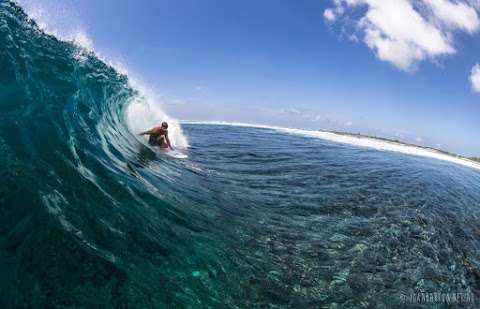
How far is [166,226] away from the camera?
5.50 metres

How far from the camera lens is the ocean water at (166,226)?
377 cm

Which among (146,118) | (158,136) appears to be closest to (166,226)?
(158,136)

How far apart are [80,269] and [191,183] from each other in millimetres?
5184

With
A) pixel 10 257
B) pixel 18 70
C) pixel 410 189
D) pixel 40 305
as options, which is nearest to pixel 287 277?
pixel 40 305

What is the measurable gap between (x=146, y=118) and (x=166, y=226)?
41.6ft

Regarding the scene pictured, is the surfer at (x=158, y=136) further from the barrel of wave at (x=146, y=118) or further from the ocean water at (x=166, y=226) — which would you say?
the ocean water at (x=166, y=226)

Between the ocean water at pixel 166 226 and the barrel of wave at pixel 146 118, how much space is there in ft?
13.0

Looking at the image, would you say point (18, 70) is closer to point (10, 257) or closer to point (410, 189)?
point (10, 257)

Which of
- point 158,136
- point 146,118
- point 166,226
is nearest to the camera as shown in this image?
point 166,226

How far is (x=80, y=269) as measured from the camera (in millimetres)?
3660

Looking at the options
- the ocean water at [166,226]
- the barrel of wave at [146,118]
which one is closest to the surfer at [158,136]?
the barrel of wave at [146,118]

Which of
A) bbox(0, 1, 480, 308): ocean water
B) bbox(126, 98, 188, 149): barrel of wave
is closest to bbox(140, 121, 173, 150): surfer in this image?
bbox(126, 98, 188, 149): barrel of wave

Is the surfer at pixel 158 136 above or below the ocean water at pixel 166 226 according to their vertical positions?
above

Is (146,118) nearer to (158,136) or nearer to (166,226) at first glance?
(158,136)
